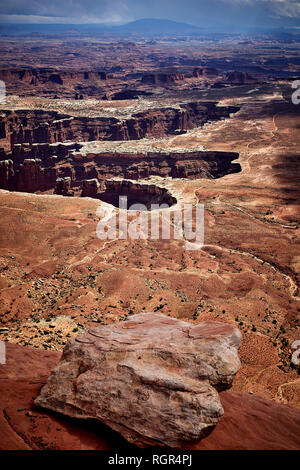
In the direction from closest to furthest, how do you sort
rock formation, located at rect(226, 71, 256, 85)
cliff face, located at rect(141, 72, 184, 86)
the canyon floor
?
the canyon floor, cliff face, located at rect(141, 72, 184, 86), rock formation, located at rect(226, 71, 256, 85)

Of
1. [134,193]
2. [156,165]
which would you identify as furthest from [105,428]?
[156,165]

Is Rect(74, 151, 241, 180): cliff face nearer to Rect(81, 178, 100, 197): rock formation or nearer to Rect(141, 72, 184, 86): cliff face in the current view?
Rect(81, 178, 100, 197): rock formation

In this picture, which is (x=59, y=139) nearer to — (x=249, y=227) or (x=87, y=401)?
(x=249, y=227)

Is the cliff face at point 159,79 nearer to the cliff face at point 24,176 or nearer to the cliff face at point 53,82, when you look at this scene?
the cliff face at point 53,82

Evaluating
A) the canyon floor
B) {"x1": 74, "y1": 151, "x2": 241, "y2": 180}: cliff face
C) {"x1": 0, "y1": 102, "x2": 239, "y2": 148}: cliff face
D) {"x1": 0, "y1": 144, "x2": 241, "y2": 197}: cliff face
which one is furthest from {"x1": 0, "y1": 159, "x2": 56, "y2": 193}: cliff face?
{"x1": 0, "y1": 102, "x2": 239, "y2": 148}: cliff face

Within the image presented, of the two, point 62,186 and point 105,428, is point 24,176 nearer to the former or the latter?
point 62,186

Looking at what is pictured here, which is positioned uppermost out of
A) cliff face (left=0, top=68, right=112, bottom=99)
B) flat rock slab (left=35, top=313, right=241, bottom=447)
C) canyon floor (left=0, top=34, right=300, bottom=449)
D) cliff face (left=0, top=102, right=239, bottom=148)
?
cliff face (left=0, top=68, right=112, bottom=99)

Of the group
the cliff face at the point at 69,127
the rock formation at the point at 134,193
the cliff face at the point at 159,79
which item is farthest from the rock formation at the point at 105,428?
the cliff face at the point at 159,79

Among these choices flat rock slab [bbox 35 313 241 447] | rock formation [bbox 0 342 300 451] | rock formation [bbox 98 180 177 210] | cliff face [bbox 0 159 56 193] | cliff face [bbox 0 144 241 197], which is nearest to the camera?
rock formation [bbox 0 342 300 451]
